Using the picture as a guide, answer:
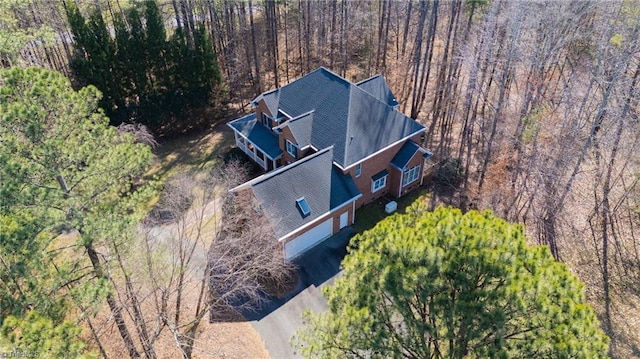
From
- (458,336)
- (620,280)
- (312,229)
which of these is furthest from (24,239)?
(620,280)

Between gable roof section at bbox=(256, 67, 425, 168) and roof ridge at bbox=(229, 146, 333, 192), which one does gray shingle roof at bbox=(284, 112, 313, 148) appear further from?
roof ridge at bbox=(229, 146, 333, 192)

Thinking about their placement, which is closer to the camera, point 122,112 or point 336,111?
point 336,111

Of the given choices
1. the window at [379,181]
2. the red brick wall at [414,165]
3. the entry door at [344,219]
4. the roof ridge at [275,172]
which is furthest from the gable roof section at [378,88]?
the entry door at [344,219]

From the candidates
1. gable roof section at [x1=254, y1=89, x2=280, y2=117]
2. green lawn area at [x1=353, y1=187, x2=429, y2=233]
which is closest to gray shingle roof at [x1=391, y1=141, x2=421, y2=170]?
green lawn area at [x1=353, y1=187, x2=429, y2=233]

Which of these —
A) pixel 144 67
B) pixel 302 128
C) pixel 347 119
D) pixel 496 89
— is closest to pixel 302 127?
pixel 302 128

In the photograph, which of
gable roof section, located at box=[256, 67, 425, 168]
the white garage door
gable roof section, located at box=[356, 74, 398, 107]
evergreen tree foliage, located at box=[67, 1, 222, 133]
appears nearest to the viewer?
the white garage door

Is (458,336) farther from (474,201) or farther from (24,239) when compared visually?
(474,201)

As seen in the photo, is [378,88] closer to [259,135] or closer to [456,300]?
[259,135]
